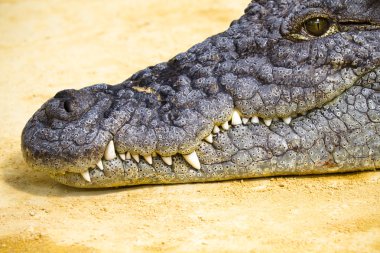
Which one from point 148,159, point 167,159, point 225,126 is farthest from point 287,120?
point 148,159

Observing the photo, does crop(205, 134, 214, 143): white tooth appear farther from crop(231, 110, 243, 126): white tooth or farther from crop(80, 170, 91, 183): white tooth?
crop(80, 170, 91, 183): white tooth

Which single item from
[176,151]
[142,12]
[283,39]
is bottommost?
[176,151]

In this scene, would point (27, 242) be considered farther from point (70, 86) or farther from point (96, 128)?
point (70, 86)

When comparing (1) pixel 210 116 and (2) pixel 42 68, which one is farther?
(2) pixel 42 68

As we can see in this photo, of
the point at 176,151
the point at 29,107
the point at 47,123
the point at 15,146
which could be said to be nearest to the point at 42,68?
the point at 29,107

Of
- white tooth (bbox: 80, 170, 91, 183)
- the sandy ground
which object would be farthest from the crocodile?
the sandy ground

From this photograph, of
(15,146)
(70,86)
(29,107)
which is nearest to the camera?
(15,146)

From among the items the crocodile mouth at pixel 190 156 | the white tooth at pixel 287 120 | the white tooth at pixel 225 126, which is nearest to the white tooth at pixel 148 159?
the crocodile mouth at pixel 190 156
